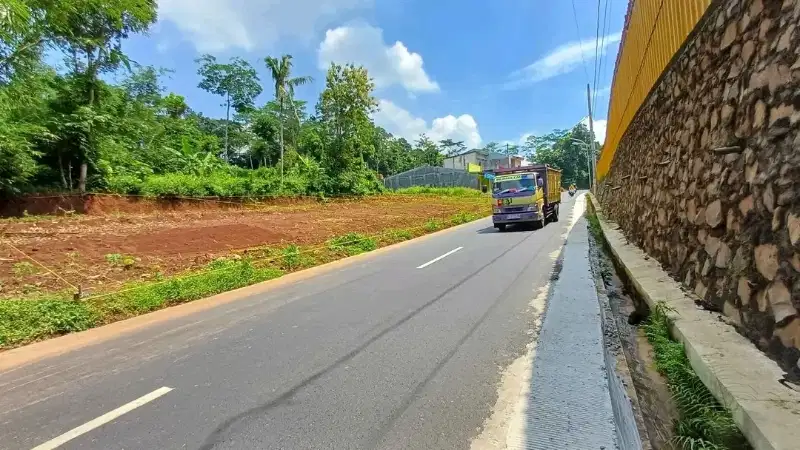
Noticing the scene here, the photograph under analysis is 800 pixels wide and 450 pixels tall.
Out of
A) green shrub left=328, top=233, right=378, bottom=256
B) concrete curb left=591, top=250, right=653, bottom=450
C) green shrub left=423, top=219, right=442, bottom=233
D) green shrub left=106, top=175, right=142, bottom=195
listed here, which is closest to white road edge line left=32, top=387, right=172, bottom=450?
concrete curb left=591, top=250, right=653, bottom=450

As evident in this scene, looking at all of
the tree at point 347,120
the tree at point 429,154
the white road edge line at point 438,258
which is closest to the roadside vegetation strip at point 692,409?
the white road edge line at point 438,258

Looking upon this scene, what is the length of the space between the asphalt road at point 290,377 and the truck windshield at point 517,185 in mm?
11146

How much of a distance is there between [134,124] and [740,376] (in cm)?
3000

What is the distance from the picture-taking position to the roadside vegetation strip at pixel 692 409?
2.53 m

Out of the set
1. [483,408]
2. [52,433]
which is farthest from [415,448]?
[52,433]

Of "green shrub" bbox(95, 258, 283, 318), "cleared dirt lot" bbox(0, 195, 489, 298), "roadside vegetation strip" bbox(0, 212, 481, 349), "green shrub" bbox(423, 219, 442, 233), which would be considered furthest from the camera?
"green shrub" bbox(423, 219, 442, 233)

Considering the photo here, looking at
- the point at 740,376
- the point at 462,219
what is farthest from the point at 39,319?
the point at 462,219

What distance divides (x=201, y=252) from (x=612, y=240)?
11550 mm

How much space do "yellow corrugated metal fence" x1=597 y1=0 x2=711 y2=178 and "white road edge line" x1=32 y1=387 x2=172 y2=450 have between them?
6.65 meters

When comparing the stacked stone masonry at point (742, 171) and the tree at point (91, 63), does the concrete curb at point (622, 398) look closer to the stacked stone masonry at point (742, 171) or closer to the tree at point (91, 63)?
the stacked stone masonry at point (742, 171)

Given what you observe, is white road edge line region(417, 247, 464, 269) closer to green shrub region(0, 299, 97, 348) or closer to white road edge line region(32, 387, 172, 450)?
green shrub region(0, 299, 97, 348)

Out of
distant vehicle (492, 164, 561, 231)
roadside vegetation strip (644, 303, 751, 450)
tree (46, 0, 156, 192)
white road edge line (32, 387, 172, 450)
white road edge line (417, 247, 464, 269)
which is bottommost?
white road edge line (417, 247, 464, 269)

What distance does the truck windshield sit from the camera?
18086 mm

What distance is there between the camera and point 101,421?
3.46m
